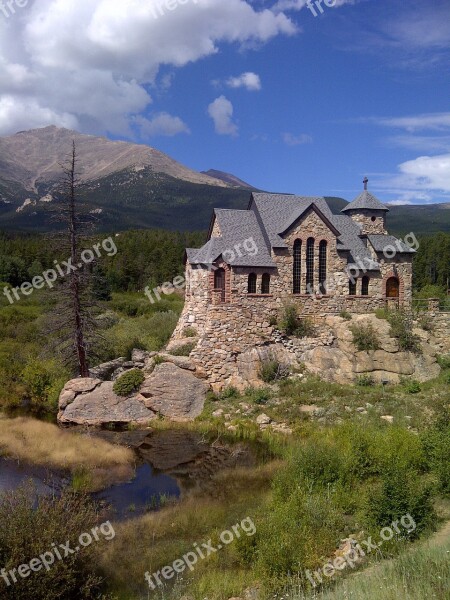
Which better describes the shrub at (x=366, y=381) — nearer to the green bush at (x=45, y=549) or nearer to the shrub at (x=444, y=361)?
the shrub at (x=444, y=361)

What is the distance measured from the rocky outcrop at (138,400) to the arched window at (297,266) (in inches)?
376

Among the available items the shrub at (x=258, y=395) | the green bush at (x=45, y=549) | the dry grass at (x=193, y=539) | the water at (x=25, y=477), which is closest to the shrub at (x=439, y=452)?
the dry grass at (x=193, y=539)

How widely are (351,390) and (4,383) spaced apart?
882 inches

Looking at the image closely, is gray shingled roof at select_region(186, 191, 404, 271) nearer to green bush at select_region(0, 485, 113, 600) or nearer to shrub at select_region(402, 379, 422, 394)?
shrub at select_region(402, 379, 422, 394)

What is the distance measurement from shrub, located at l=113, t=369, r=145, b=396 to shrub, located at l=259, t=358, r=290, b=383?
7452 mm

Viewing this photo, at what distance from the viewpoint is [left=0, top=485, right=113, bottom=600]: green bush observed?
32.0 ft

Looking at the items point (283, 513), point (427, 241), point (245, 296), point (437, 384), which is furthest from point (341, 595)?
point (427, 241)

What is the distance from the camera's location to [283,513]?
13.5m

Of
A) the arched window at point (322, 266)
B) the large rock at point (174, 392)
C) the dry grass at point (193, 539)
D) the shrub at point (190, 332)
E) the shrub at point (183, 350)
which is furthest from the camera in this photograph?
the arched window at point (322, 266)

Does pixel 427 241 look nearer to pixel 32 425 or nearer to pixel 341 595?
pixel 32 425

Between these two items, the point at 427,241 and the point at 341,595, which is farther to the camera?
the point at 427,241

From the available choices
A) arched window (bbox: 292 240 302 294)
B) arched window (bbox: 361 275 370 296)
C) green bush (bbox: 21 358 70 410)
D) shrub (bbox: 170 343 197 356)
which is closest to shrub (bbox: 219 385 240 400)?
shrub (bbox: 170 343 197 356)

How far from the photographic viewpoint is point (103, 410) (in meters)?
27.4

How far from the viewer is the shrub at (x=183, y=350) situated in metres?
31.0
